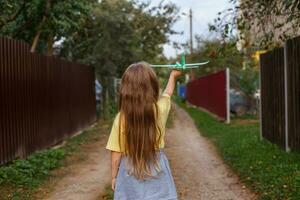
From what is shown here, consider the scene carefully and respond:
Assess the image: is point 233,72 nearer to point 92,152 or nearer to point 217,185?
point 92,152

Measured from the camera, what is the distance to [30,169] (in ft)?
31.5

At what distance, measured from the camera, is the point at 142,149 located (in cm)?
381

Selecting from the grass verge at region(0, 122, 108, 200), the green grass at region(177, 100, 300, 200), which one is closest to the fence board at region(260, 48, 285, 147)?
the green grass at region(177, 100, 300, 200)

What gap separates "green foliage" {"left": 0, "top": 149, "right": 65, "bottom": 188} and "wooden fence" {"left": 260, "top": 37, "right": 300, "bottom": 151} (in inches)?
166

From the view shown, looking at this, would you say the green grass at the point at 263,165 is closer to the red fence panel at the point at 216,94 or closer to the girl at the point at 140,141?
the girl at the point at 140,141

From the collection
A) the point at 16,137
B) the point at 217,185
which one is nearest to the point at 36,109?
the point at 16,137

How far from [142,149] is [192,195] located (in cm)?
446

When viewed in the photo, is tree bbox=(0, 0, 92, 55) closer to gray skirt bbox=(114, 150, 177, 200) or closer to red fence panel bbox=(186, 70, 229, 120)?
red fence panel bbox=(186, 70, 229, 120)

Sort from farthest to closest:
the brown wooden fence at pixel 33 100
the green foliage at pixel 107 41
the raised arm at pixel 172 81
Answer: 1. the green foliage at pixel 107 41
2. the brown wooden fence at pixel 33 100
3. the raised arm at pixel 172 81

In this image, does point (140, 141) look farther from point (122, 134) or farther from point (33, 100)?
point (33, 100)

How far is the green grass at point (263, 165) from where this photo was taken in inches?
289

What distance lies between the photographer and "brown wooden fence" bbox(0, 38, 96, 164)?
10103 mm

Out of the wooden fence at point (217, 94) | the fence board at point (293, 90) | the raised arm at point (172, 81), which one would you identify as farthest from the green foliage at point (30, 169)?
the wooden fence at point (217, 94)

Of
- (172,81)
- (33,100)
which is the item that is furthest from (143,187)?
(33,100)
